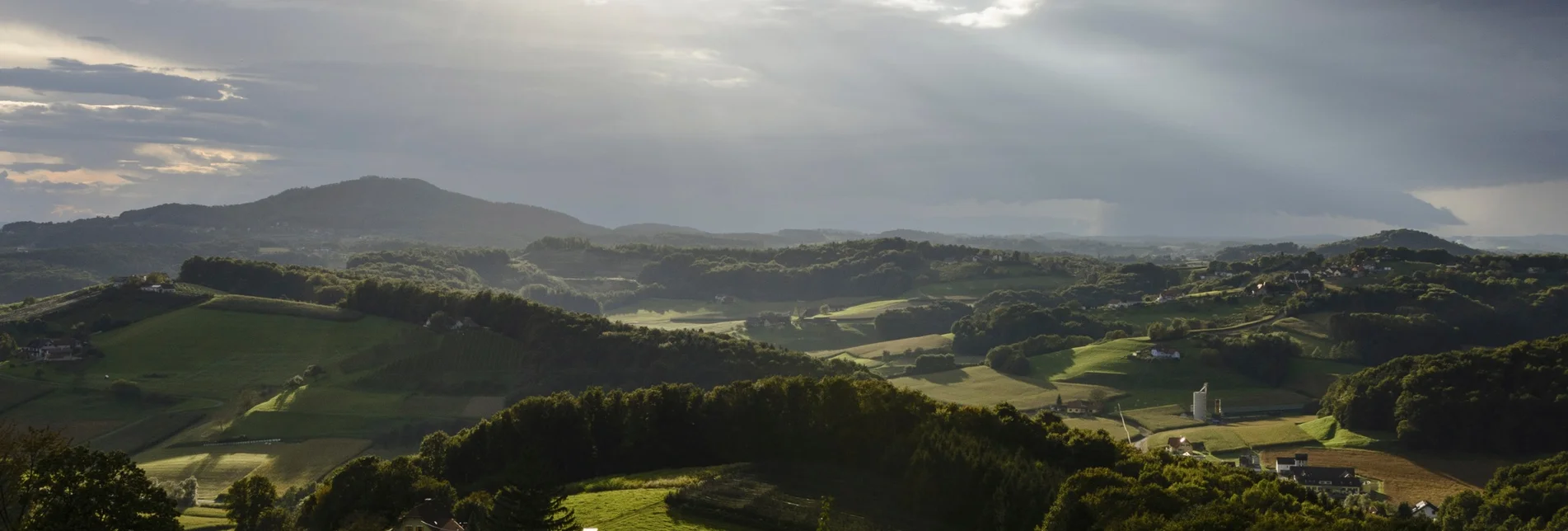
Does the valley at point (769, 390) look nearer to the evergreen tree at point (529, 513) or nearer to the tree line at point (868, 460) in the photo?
the tree line at point (868, 460)

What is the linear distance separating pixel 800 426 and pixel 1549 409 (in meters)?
48.1

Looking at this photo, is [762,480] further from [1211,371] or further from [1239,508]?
[1211,371]

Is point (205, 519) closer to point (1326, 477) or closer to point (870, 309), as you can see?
point (1326, 477)

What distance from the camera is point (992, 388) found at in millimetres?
92875

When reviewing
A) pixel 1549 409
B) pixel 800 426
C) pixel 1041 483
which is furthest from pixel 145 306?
pixel 1549 409

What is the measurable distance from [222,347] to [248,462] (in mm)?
30142

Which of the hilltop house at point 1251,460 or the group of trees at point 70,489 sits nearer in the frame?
the group of trees at point 70,489

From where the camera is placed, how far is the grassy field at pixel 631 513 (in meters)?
37.1

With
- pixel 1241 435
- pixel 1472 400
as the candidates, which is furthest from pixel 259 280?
pixel 1472 400

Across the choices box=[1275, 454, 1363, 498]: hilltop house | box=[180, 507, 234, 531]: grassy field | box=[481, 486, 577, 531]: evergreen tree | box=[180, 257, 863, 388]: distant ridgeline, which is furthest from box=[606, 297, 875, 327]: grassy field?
box=[481, 486, 577, 531]: evergreen tree

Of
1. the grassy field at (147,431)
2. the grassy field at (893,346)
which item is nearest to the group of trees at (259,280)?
the grassy field at (147,431)

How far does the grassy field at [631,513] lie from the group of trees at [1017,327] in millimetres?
88715

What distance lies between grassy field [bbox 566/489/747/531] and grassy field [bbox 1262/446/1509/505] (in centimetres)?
3631

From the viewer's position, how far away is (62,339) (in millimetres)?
87562
